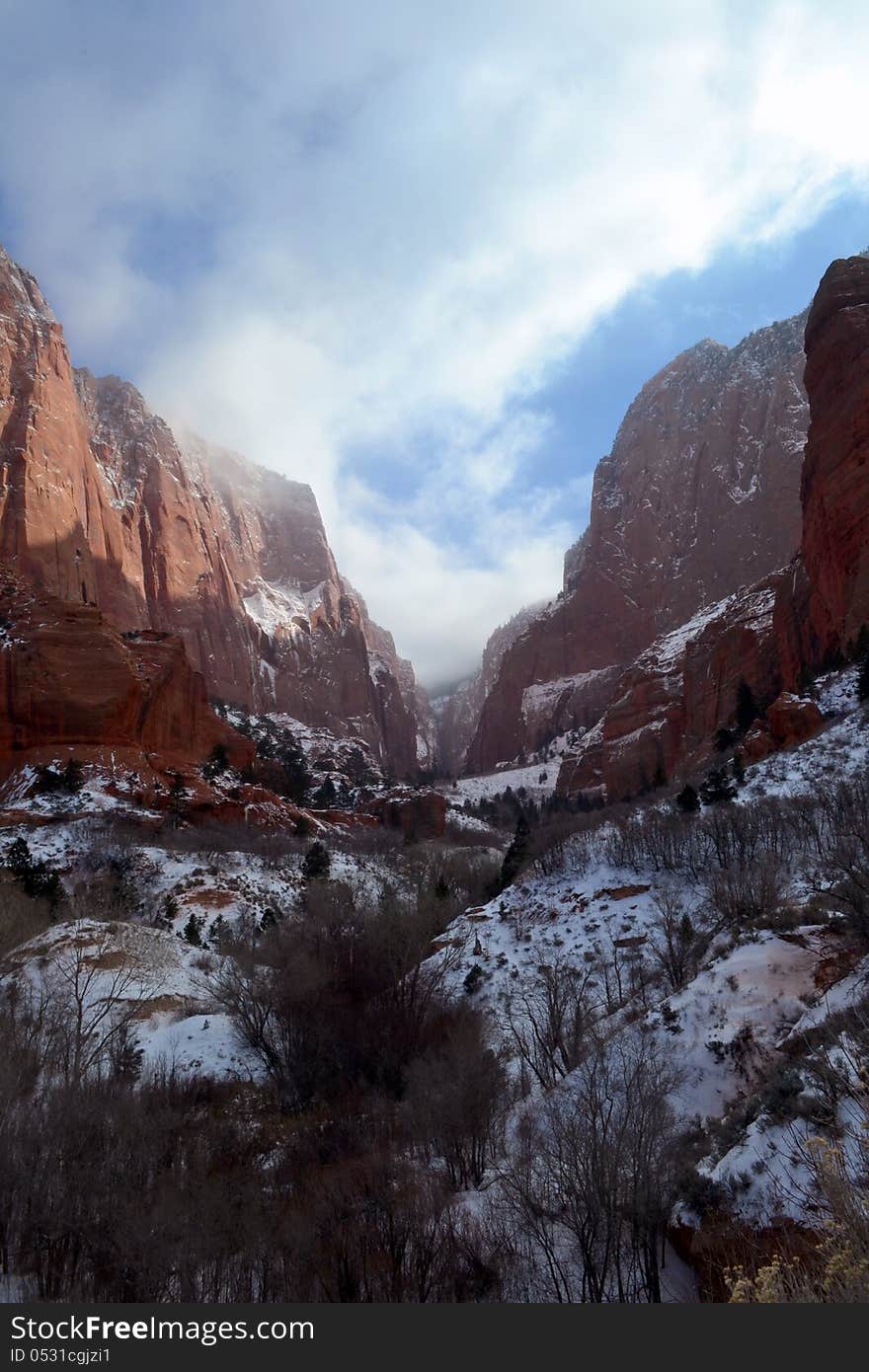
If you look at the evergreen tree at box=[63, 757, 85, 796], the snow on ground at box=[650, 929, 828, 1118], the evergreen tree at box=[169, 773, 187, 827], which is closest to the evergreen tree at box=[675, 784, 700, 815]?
the snow on ground at box=[650, 929, 828, 1118]

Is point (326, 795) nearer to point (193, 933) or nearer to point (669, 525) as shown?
point (193, 933)

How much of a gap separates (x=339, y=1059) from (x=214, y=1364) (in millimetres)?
15590

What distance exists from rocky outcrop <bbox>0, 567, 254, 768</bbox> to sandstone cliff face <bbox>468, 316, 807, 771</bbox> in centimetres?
8757

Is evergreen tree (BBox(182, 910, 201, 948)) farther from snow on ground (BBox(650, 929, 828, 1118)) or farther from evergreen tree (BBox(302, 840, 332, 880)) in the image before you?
snow on ground (BBox(650, 929, 828, 1118))

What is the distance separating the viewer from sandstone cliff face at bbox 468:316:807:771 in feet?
387

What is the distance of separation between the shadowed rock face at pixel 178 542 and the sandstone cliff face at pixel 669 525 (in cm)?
3452

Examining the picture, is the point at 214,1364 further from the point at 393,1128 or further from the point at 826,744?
the point at 826,744

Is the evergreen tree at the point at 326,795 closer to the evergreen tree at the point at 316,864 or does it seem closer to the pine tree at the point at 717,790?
the evergreen tree at the point at 316,864

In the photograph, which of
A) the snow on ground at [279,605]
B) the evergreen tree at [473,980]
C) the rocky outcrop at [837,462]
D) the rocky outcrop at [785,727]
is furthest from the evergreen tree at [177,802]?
the snow on ground at [279,605]

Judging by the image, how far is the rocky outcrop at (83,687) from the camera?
5041cm

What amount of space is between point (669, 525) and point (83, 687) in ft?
371

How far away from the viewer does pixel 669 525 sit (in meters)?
138

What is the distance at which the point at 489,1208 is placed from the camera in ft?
41.7

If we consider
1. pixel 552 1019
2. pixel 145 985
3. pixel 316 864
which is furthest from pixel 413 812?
pixel 552 1019
